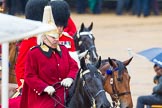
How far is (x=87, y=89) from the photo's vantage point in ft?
27.7

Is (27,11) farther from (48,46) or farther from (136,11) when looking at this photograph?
(136,11)

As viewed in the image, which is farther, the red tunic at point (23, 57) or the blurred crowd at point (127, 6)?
the blurred crowd at point (127, 6)

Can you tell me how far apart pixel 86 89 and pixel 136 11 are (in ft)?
53.2

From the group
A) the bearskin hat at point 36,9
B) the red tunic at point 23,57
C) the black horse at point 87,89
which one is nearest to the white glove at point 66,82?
the black horse at point 87,89

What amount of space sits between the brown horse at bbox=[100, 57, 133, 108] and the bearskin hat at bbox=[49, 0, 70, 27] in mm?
885

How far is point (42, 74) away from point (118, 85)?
1.52 metres

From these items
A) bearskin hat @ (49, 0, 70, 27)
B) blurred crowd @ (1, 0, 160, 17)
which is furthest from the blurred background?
bearskin hat @ (49, 0, 70, 27)

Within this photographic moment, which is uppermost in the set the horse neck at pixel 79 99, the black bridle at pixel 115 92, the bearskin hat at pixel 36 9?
the bearskin hat at pixel 36 9

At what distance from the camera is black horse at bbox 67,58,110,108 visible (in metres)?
8.38

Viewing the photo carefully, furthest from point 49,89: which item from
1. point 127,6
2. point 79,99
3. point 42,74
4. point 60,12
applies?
point 127,6

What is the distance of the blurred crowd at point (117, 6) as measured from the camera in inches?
959

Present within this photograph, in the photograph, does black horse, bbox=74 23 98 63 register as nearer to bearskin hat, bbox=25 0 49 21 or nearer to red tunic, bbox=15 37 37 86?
bearskin hat, bbox=25 0 49 21

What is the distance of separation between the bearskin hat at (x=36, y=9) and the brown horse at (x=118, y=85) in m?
1.02

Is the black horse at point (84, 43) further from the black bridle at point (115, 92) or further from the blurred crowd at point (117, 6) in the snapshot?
the blurred crowd at point (117, 6)
